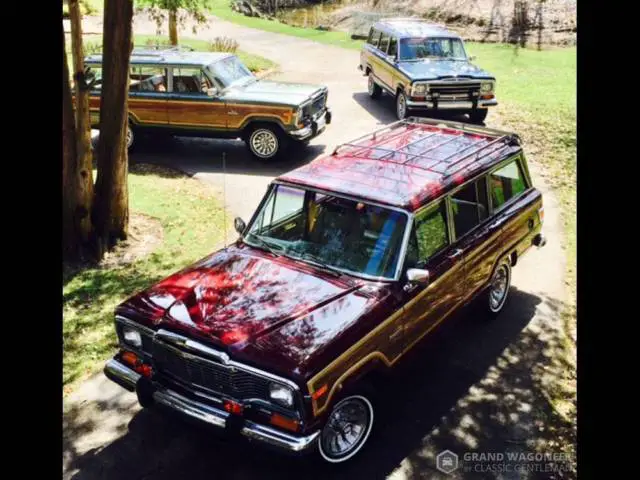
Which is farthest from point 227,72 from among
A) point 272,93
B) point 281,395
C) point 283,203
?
point 281,395

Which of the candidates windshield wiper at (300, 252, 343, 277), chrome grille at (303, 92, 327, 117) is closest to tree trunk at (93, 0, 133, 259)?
windshield wiper at (300, 252, 343, 277)

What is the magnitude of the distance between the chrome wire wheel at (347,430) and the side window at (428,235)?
1.30m

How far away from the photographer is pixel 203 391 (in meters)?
5.16

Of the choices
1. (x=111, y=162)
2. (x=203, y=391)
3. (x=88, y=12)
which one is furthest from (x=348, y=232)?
(x=88, y=12)

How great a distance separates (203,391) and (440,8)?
91.0 feet

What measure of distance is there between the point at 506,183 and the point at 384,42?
30.5 ft

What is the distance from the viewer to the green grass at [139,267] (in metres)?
7.09

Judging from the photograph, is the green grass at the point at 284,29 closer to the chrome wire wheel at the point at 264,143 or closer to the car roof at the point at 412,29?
the car roof at the point at 412,29

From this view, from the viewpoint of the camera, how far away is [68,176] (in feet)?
28.2

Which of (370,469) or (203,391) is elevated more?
(203,391)

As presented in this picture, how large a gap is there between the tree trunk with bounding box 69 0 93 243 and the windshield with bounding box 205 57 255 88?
4.20 meters

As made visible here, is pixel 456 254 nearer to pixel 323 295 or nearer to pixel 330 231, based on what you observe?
pixel 330 231

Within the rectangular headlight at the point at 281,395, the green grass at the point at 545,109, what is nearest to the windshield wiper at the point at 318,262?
the rectangular headlight at the point at 281,395
